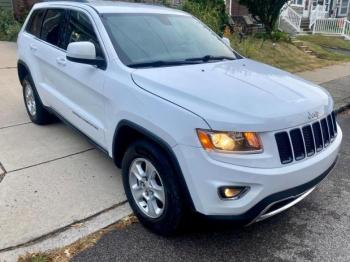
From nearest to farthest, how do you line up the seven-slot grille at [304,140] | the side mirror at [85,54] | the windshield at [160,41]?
1. the seven-slot grille at [304,140]
2. the side mirror at [85,54]
3. the windshield at [160,41]

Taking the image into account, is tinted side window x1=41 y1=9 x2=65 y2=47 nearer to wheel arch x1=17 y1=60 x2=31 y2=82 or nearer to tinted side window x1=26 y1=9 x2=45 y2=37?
tinted side window x1=26 y1=9 x2=45 y2=37

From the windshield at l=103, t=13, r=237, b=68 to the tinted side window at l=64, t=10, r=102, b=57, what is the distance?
19 centimetres

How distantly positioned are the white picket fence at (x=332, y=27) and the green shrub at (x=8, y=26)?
17.5 metres

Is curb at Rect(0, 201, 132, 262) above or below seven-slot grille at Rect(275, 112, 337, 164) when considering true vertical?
below

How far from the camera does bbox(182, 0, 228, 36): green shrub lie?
12.0 metres

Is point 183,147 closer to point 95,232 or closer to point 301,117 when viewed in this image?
point 301,117

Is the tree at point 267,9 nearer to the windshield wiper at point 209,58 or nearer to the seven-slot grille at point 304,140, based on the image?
the windshield wiper at point 209,58

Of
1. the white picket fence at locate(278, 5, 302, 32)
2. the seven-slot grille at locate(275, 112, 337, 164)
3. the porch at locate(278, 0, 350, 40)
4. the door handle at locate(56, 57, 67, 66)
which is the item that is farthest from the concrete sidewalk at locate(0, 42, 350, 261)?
the white picket fence at locate(278, 5, 302, 32)

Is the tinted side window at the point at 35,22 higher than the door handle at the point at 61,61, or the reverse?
the tinted side window at the point at 35,22

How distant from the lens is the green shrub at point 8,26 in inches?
495

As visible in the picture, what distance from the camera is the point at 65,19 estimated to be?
4.44 metres

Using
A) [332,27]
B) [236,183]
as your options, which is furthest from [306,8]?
[236,183]

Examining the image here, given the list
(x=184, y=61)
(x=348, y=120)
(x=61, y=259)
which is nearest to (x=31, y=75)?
(x=184, y=61)

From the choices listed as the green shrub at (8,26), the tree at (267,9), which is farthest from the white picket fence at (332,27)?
the green shrub at (8,26)
